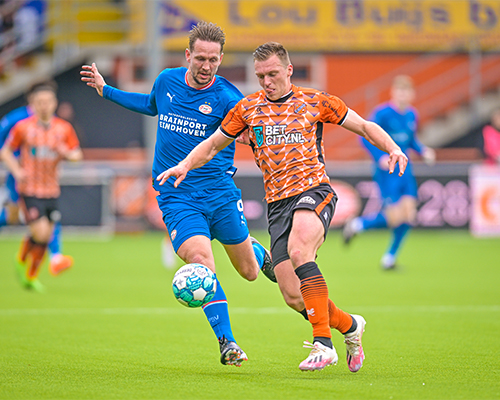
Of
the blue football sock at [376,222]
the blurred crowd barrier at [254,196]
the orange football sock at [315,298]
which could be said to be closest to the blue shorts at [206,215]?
the orange football sock at [315,298]

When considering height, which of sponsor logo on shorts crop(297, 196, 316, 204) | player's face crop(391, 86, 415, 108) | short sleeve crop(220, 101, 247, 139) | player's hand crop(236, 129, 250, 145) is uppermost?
player's face crop(391, 86, 415, 108)

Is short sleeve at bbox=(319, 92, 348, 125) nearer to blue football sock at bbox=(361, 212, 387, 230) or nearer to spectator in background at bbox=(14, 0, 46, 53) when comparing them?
blue football sock at bbox=(361, 212, 387, 230)

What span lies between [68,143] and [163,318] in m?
3.34

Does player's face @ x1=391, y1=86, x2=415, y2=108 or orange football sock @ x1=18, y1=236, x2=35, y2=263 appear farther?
player's face @ x1=391, y1=86, x2=415, y2=108

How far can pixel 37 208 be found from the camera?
10297 millimetres

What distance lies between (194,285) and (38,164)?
5.59m

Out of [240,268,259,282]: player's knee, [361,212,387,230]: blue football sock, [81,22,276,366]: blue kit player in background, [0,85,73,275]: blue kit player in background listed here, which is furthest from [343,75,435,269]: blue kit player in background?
[81,22,276,366]: blue kit player in background

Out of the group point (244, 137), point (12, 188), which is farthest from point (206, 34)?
point (12, 188)

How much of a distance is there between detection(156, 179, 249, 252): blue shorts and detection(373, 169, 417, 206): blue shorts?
6588 mm

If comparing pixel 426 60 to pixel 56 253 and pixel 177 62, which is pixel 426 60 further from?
pixel 56 253

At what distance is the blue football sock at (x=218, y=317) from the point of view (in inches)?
225

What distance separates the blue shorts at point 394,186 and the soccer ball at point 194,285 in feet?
24.0

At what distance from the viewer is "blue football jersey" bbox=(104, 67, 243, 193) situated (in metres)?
6.11

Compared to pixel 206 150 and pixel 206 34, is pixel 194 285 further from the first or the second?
pixel 206 34
